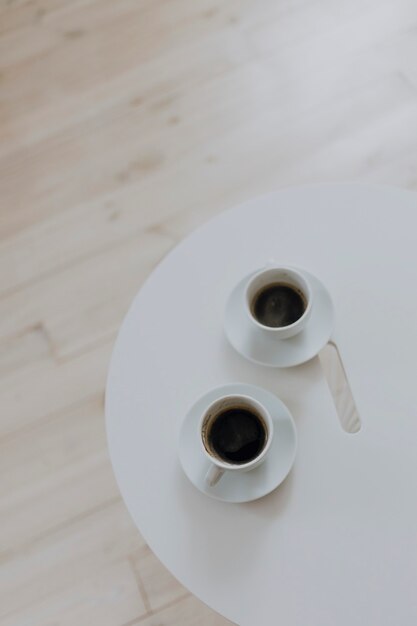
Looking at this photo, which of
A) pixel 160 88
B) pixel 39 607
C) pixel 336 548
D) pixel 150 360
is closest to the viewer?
pixel 336 548

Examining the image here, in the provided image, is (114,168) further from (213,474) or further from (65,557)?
(213,474)

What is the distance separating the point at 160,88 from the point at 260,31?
0.31 m

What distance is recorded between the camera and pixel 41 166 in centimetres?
184

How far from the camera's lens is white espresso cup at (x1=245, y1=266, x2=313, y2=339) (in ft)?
3.28

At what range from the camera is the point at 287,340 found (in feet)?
3.39

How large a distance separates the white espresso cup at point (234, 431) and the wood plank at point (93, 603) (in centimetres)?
54

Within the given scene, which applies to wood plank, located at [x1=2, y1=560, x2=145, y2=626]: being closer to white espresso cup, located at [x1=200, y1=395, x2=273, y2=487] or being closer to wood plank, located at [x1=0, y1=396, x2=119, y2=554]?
wood plank, located at [x1=0, y1=396, x2=119, y2=554]

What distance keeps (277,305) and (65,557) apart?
0.71 metres

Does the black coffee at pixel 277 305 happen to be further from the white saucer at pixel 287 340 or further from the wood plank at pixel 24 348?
the wood plank at pixel 24 348

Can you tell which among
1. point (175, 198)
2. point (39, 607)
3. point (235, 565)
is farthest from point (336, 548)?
point (175, 198)

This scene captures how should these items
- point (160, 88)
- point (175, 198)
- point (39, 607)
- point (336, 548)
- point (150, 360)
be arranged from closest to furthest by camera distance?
point (336, 548) < point (150, 360) < point (39, 607) < point (175, 198) < point (160, 88)

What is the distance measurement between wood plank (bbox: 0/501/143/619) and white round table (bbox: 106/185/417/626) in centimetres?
48

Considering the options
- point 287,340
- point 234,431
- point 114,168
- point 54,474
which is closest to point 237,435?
point 234,431

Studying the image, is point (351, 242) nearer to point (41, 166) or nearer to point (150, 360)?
point (150, 360)
